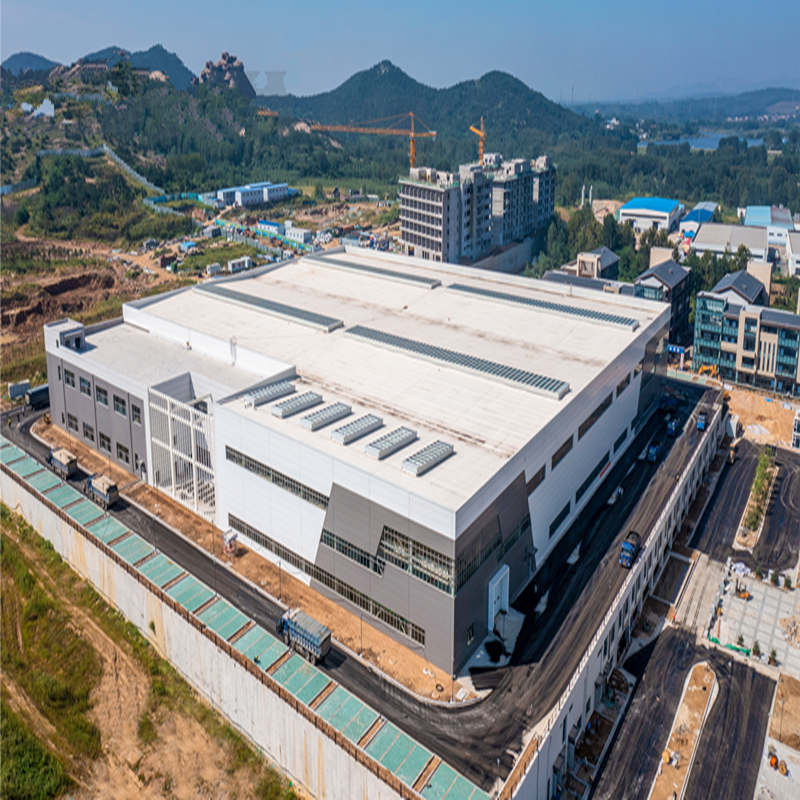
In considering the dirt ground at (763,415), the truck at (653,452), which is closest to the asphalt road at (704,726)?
the truck at (653,452)

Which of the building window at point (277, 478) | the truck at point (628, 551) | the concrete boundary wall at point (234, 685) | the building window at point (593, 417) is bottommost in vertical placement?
the concrete boundary wall at point (234, 685)

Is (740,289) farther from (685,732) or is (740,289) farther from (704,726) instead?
(685,732)

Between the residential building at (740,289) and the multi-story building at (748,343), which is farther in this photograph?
the residential building at (740,289)

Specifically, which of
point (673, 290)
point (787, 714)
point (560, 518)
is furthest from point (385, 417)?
point (673, 290)

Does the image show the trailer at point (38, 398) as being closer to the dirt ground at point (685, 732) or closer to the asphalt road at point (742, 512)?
the asphalt road at point (742, 512)

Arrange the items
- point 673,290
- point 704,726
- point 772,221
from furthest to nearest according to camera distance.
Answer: point 772,221, point 673,290, point 704,726
